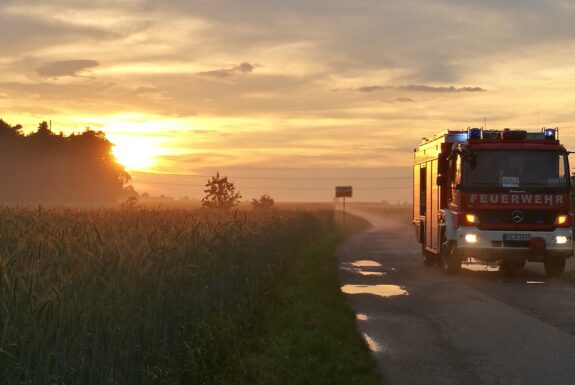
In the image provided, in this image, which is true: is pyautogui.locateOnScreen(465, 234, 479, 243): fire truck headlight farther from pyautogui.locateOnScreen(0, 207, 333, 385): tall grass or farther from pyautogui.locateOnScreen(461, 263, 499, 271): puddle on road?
pyautogui.locateOnScreen(0, 207, 333, 385): tall grass

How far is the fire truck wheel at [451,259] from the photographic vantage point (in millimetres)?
19484

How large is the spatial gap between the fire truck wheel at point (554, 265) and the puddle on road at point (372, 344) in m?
10.6

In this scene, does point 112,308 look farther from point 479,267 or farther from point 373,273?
point 479,267

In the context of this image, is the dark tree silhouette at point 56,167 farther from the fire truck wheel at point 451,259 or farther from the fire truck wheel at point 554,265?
the fire truck wheel at point 554,265

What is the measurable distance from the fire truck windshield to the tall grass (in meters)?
11.0

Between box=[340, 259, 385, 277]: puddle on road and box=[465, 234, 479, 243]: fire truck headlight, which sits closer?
box=[465, 234, 479, 243]: fire truck headlight

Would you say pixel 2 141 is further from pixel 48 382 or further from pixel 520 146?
pixel 48 382

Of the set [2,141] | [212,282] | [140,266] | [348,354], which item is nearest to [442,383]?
[348,354]

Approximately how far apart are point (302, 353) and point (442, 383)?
188 centimetres

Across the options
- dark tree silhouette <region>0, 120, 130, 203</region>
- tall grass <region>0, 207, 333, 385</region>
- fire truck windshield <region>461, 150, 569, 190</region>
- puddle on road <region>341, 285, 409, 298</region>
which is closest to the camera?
tall grass <region>0, 207, 333, 385</region>

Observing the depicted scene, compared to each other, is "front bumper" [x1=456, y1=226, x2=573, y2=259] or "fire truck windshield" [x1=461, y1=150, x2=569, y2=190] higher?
"fire truck windshield" [x1=461, y1=150, x2=569, y2=190]

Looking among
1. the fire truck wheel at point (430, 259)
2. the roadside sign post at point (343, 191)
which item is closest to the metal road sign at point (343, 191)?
the roadside sign post at point (343, 191)

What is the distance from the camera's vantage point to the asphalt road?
28.3 feet

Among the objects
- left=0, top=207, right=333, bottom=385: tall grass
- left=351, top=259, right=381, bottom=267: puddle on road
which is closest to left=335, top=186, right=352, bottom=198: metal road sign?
left=351, top=259, right=381, bottom=267: puddle on road
